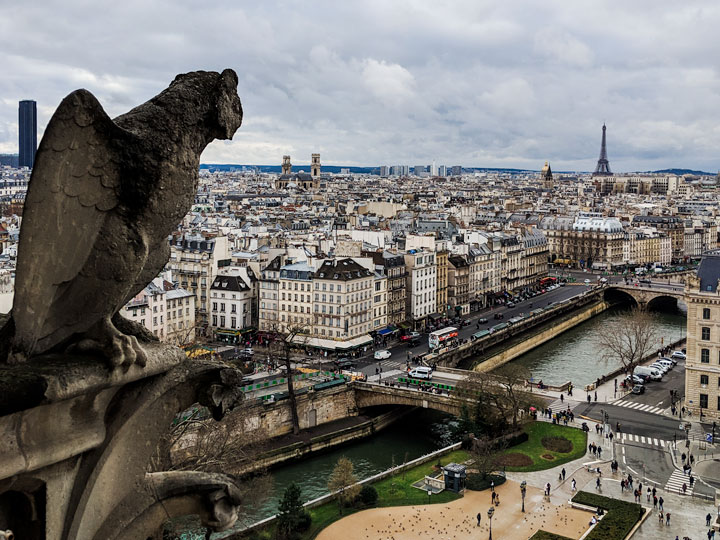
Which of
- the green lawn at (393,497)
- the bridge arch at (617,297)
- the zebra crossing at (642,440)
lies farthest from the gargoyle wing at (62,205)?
the bridge arch at (617,297)

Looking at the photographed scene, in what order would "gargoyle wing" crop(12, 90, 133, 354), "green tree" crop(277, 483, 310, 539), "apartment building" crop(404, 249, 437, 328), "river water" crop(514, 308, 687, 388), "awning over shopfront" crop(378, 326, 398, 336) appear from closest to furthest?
1. "gargoyle wing" crop(12, 90, 133, 354)
2. "green tree" crop(277, 483, 310, 539)
3. "river water" crop(514, 308, 687, 388)
4. "awning over shopfront" crop(378, 326, 398, 336)
5. "apartment building" crop(404, 249, 437, 328)

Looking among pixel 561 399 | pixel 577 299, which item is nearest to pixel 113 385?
pixel 561 399

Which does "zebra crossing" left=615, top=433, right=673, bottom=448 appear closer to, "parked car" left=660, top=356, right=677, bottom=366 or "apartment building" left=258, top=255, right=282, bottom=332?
"parked car" left=660, top=356, right=677, bottom=366

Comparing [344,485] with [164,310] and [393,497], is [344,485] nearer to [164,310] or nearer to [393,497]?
[393,497]

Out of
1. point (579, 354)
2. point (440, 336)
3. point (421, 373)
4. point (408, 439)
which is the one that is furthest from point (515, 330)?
point (408, 439)

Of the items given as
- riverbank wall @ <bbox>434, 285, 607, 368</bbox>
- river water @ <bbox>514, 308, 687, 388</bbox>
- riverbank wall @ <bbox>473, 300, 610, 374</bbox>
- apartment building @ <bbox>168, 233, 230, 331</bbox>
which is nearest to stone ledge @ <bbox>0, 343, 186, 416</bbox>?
riverbank wall @ <bbox>473, 300, 610, 374</bbox>

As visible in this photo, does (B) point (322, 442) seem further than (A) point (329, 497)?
Yes

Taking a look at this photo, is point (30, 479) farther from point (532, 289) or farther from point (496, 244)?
point (532, 289)
